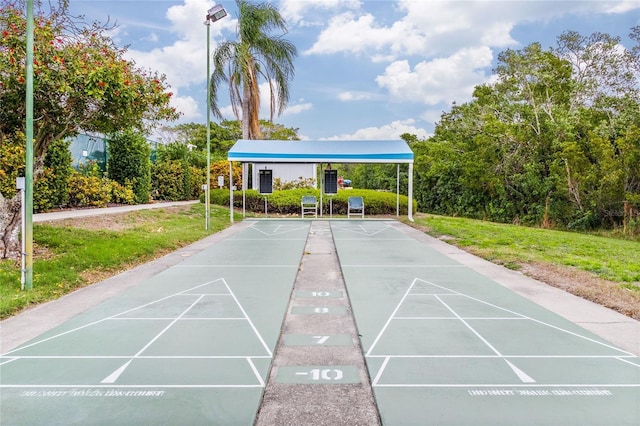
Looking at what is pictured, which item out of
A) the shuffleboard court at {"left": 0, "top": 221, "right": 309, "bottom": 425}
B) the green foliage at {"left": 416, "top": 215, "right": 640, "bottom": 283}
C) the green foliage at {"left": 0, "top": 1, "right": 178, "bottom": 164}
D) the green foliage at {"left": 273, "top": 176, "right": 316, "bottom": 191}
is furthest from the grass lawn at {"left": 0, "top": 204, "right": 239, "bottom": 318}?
the green foliage at {"left": 273, "top": 176, "right": 316, "bottom": 191}

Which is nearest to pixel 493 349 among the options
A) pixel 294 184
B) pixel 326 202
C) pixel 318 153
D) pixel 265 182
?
pixel 318 153

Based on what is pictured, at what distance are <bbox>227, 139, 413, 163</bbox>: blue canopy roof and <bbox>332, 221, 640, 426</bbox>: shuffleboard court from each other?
10.7 metres

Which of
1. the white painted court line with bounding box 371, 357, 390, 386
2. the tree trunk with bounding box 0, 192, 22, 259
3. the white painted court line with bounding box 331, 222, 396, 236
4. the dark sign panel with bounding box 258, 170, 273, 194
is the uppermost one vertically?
the dark sign panel with bounding box 258, 170, 273, 194

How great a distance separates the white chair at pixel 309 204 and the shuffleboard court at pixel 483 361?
1246 centimetres

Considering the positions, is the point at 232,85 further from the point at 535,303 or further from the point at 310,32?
the point at 535,303

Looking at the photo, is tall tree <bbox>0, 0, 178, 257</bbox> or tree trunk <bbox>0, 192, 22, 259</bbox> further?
tree trunk <bbox>0, 192, 22, 259</bbox>

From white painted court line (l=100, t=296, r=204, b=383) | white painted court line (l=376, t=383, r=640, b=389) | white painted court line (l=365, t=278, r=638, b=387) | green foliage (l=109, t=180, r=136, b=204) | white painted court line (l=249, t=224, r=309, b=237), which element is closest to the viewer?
white painted court line (l=376, t=383, r=640, b=389)

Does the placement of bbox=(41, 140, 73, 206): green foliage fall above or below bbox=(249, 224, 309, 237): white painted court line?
above

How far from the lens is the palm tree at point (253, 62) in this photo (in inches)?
816

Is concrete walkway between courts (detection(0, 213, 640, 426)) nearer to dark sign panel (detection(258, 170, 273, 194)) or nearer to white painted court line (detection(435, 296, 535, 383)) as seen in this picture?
white painted court line (detection(435, 296, 535, 383))

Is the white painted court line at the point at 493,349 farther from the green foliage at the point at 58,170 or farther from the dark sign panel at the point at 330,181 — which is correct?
the dark sign panel at the point at 330,181

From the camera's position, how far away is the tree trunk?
7.08 metres

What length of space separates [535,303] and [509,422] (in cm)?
304

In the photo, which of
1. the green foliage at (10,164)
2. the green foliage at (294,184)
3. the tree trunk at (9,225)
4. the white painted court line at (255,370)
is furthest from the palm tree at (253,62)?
the white painted court line at (255,370)
